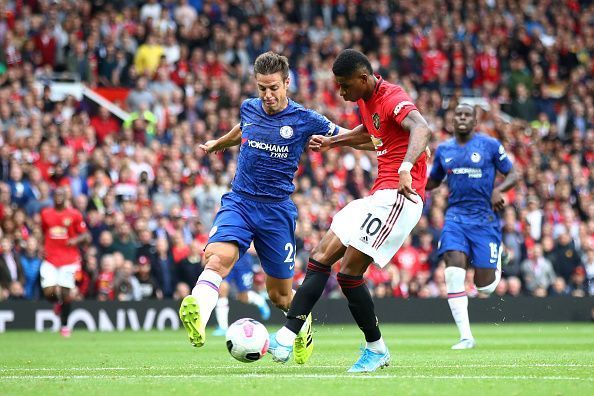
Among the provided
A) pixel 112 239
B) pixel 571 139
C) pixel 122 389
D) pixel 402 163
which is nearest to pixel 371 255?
pixel 402 163

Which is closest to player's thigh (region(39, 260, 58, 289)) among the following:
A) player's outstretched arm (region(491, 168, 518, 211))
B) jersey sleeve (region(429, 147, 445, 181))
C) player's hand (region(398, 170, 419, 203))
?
jersey sleeve (region(429, 147, 445, 181))

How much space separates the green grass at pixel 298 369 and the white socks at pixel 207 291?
22.0 inches

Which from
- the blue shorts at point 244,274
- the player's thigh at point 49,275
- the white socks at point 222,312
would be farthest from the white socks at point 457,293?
the player's thigh at point 49,275

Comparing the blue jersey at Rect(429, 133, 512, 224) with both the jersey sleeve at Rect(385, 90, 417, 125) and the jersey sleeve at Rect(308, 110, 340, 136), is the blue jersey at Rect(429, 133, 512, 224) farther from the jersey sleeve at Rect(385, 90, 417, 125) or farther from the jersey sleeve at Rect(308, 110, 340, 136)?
the jersey sleeve at Rect(385, 90, 417, 125)

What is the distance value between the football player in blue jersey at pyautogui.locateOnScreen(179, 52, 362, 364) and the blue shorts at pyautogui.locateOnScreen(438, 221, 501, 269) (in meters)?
4.08

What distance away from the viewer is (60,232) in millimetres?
18844

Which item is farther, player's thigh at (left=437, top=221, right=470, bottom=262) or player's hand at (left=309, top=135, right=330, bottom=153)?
player's thigh at (left=437, top=221, right=470, bottom=262)

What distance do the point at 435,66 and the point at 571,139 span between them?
12.8 ft

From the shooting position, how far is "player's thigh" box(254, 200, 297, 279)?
1067cm

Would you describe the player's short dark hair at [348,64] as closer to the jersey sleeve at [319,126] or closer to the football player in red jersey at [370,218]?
the football player in red jersey at [370,218]

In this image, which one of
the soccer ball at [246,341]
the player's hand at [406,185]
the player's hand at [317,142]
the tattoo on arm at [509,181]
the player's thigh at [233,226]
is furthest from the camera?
the tattoo on arm at [509,181]

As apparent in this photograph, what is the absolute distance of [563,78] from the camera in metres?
31.2

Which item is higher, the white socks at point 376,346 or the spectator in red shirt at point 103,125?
the spectator in red shirt at point 103,125

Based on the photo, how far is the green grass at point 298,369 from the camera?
8.27 metres
